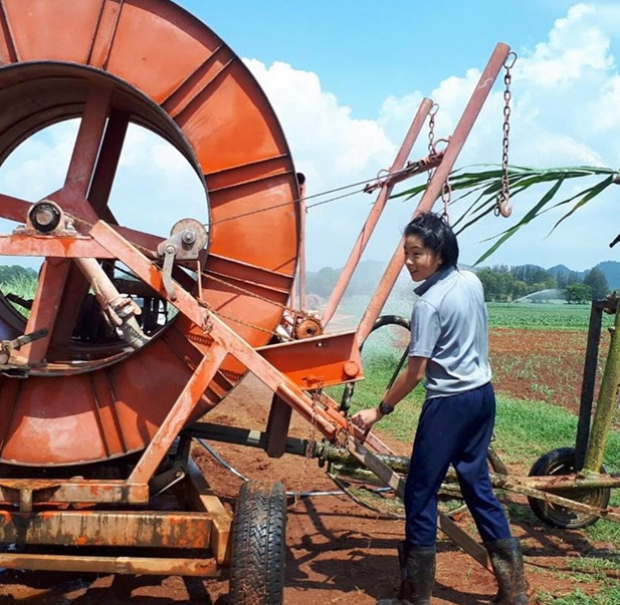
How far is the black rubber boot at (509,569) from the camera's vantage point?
136 inches

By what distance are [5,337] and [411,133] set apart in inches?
109

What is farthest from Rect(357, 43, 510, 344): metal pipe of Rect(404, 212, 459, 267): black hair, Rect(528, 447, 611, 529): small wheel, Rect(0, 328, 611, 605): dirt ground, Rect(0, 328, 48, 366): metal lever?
Rect(528, 447, 611, 529): small wheel

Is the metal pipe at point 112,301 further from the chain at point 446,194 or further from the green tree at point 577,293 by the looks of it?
the green tree at point 577,293

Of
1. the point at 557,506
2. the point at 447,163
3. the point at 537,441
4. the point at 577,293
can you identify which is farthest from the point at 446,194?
the point at 577,293

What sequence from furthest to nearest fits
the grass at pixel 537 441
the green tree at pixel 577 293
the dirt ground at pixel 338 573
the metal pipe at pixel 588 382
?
the green tree at pixel 577 293 < the metal pipe at pixel 588 382 < the grass at pixel 537 441 < the dirt ground at pixel 338 573

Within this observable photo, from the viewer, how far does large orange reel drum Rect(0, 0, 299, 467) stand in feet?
11.5

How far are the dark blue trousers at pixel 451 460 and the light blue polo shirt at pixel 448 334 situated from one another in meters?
0.07

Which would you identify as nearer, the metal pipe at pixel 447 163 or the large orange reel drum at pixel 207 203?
the large orange reel drum at pixel 207 203

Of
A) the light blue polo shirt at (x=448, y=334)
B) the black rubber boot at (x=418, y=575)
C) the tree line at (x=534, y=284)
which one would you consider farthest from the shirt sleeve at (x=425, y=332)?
the tree line at (x=534, y=284)

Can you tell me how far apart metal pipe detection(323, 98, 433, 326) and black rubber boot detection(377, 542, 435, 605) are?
1537mm

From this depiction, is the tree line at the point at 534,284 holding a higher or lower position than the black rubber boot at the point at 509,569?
higher

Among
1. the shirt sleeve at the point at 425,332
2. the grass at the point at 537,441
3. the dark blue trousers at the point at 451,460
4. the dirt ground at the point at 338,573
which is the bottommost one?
the dirt ground at the point at 338,573

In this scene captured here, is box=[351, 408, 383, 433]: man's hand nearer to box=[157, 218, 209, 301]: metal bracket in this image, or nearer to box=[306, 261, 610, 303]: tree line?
box=[157, 218, 209, 301]: metal bracket

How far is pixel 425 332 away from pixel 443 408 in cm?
37
